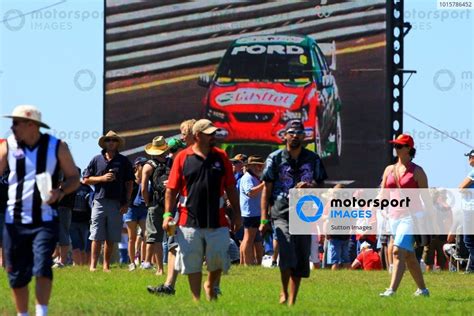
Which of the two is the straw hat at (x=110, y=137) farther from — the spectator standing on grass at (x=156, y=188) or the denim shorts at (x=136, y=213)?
the denim shorts at (x=136, y=213)

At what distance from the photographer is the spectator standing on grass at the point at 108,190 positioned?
19.6 m

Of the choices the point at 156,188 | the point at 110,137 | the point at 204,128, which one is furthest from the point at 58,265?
the point at 204,128

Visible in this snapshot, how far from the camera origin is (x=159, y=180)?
1841cm

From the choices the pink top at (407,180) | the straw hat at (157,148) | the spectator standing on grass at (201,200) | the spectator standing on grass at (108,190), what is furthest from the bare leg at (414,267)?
the spectator standing on grass at (108,190)

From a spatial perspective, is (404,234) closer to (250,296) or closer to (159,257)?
(250,296)

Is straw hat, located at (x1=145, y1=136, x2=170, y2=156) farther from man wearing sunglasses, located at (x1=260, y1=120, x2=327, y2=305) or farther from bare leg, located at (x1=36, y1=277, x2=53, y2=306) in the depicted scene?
bare leg, located at (x1=36, y1=277, x2=53, y2=306)

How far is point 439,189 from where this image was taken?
2542 cm

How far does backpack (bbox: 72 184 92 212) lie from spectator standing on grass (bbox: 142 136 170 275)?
3954 mm

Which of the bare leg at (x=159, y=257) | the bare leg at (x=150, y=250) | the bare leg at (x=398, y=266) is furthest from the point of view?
the bare leg at (x=150, y=250)

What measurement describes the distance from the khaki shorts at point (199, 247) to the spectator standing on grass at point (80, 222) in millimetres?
9142

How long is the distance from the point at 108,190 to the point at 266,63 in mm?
10810

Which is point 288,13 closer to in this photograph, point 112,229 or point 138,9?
point 138,9

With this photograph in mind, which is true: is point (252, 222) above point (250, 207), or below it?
below

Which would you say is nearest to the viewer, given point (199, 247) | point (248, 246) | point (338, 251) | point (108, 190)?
point (199, 247)
